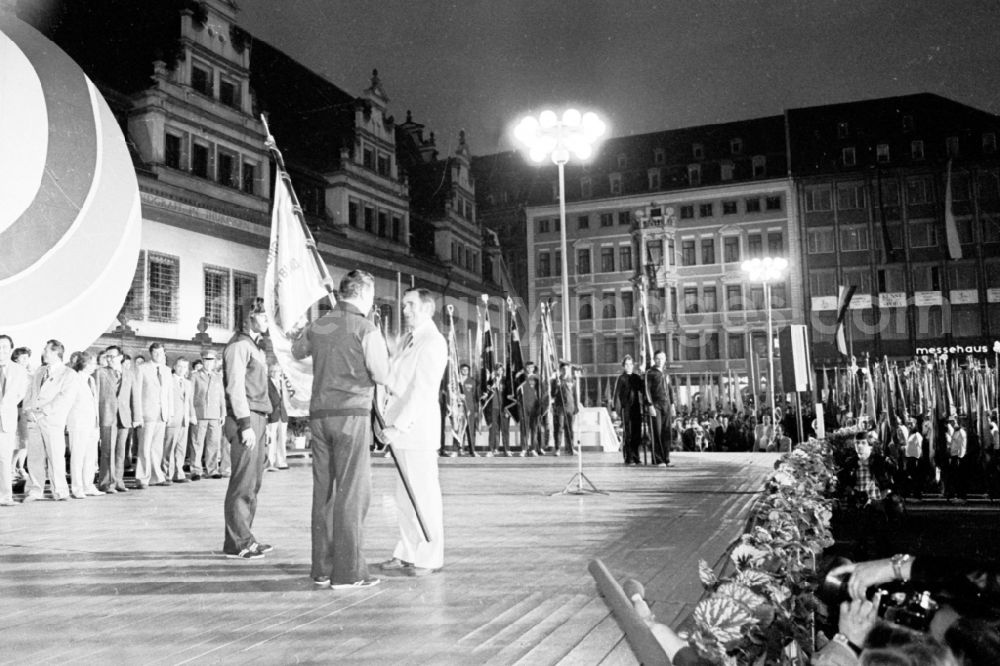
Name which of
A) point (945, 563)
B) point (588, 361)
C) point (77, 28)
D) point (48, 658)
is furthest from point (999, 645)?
point (588, 361)

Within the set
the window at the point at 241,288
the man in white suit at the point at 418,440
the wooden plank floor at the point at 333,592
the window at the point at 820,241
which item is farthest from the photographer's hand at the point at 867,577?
the window at the point at 820,241

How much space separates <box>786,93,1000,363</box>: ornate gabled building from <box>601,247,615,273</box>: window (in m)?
12.6

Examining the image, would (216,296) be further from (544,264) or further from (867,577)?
(544,264)

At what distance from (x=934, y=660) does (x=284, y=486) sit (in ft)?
35.8

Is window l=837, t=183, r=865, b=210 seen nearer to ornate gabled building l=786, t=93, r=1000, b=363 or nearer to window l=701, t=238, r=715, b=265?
ornate gabled building l=786, t=93, r=1000, b=363

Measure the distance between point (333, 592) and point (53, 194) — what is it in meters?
8.03

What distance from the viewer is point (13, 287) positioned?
10078 mm

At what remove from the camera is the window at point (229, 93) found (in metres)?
26.0

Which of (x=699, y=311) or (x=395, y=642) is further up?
(x=699, y=311)

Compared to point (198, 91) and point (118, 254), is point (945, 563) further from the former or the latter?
point (198, 91)

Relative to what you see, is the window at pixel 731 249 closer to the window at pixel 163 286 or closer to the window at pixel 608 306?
the window at pixel 608 306

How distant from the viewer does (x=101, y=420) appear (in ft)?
38.2

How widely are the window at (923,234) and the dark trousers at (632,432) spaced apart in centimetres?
4291

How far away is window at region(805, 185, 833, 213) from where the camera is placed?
5259 centimetres
